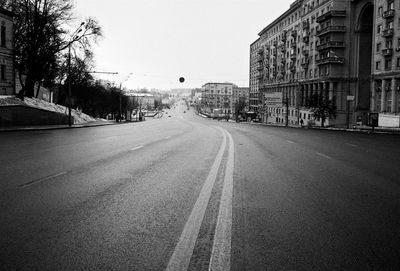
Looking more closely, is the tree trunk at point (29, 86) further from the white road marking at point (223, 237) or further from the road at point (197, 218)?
the white road marking at point (223, 237)

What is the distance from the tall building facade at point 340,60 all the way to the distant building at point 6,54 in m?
39.4

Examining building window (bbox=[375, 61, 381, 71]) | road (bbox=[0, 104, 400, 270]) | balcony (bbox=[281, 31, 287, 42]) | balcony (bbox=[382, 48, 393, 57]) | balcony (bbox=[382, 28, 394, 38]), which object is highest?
balcony (bbox=[281, 31, 287, 42])

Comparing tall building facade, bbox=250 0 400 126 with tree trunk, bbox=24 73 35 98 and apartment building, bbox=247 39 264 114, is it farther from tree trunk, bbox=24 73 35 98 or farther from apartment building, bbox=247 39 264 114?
tree trunk, bbox=24 73 35 98

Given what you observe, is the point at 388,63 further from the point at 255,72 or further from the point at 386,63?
the point at 255,72

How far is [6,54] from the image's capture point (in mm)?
45375

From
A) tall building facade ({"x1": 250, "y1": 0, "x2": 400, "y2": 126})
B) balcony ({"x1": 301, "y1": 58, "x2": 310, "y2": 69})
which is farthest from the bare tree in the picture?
balcony ({"x1": 301, "y1": 58, "x2": 310, "y2": 69})

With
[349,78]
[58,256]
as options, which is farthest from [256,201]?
[349,78]

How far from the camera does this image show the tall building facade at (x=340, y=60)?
201 ft

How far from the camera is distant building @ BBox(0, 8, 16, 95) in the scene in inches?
1758

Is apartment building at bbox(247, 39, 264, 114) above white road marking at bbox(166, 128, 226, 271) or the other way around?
above

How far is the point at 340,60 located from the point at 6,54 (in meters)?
55.8

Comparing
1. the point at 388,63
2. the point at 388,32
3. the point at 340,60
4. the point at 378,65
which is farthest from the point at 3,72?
the point at 340,60

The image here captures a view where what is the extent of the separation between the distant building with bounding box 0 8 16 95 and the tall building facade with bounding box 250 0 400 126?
129ft

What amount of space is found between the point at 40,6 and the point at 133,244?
50319mm
